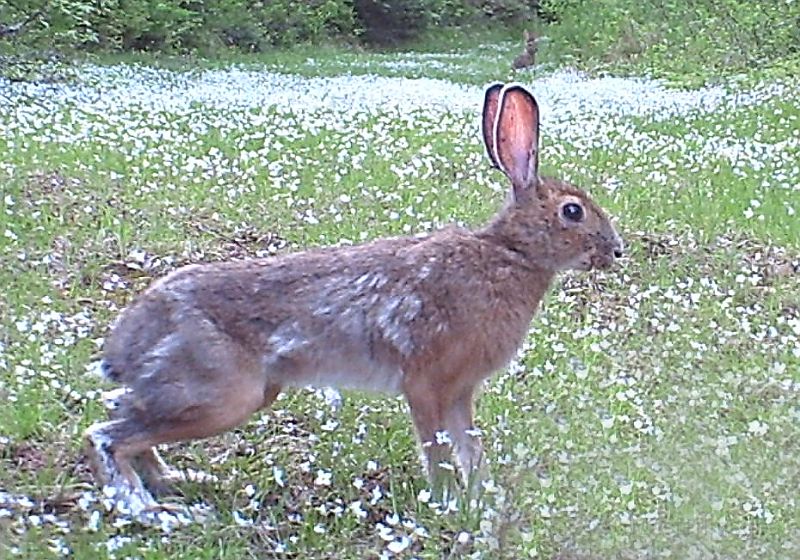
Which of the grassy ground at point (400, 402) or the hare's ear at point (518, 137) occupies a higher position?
the hare's ear at point (518, 137)

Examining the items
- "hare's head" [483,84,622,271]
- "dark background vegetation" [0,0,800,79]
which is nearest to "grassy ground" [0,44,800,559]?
"hare's head" [483,84,622,271]

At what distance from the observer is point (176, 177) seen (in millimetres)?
10914

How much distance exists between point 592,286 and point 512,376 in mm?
1930

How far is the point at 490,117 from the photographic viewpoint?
609 centimetres

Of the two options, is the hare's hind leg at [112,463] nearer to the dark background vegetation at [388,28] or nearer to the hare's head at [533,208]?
the hare's head at [533,208]

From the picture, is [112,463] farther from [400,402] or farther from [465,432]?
[400,402]

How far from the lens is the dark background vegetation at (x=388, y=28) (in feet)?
77.3

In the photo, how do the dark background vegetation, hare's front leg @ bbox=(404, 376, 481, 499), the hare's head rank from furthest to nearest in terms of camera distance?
the dark background vegetation → the hare's head → hare's front leg @ bbox=(404, 376, 481, 499)

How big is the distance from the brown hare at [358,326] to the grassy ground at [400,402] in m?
0.27

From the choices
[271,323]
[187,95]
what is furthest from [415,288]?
[187,95]

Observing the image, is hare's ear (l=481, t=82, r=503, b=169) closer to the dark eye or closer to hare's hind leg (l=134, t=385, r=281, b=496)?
the dark eye

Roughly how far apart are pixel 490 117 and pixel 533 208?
0.43m

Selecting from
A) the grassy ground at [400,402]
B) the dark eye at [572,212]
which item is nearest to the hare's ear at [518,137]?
the dark eye at [572,212]

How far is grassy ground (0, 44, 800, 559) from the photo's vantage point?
15.9ft
